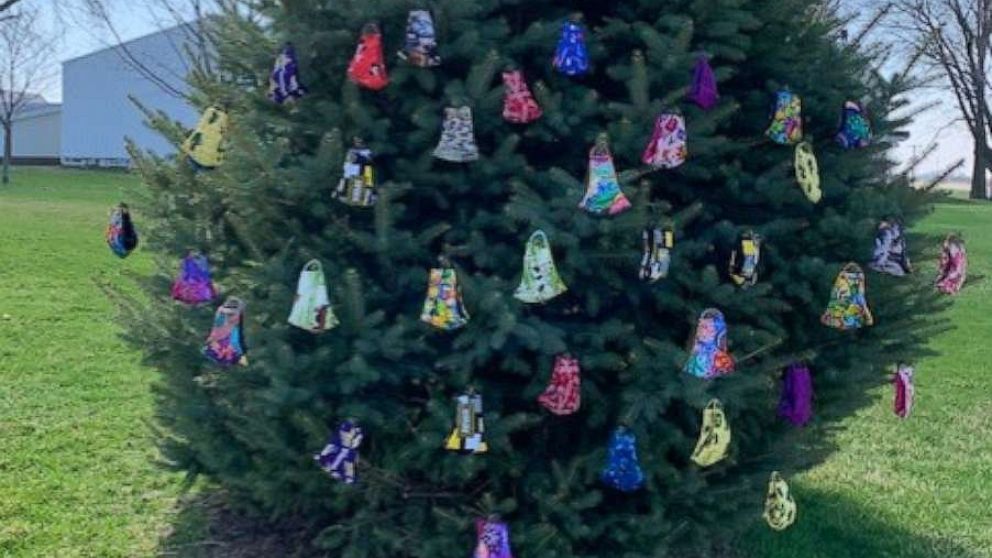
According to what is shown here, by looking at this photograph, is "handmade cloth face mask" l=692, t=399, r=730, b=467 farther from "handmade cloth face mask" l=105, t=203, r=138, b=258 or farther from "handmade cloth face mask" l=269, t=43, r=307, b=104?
"handmade cloth face mask" l=105, t=203, r=138, b=258

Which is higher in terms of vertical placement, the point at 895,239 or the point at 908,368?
the point at 895,239

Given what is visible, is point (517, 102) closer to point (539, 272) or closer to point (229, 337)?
point (539, 272)

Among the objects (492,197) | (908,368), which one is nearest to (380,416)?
(492,197)

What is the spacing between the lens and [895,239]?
3629 mm

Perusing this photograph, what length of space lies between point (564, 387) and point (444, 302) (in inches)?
18.3

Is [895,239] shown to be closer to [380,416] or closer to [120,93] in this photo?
[380,416]

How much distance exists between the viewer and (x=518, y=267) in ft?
10.9

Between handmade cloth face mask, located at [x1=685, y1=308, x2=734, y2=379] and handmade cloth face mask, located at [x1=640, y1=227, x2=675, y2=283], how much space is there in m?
0.20

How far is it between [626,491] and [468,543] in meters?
0.55

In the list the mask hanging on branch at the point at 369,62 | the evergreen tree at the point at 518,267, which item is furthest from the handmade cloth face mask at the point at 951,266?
the mask hanging on branch at the point at 369,62

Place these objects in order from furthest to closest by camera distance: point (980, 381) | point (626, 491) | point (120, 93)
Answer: point (120, 93) → point (980, 381) → point (626, 491)

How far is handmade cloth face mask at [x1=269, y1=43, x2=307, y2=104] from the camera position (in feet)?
11.2

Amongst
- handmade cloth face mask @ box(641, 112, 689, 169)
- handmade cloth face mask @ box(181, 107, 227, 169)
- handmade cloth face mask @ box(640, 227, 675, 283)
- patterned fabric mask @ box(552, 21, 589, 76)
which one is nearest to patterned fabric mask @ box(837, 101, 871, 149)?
handmade cloth face mask @ box(641, 112, 689, 169)

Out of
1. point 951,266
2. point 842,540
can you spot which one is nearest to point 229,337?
point 951,266
